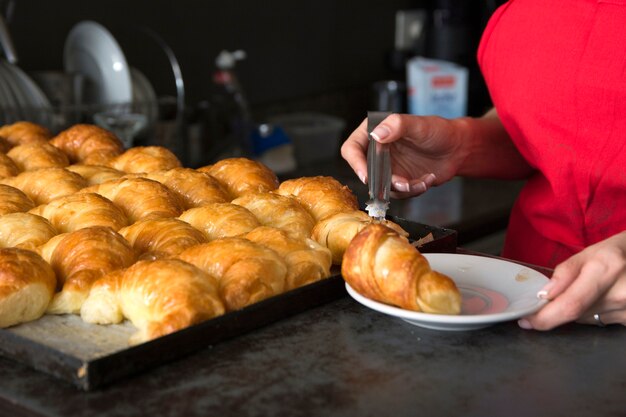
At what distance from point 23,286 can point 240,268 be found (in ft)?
0.87

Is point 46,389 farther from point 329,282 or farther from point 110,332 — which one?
point 329,282

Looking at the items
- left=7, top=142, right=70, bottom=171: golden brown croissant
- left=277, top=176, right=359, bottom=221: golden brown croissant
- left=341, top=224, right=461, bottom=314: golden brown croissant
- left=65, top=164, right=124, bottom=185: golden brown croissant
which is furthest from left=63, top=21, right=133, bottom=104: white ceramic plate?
left=341, top=224, right=461, bottom=314: golden brown croissant

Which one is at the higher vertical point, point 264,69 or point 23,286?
point 23,286

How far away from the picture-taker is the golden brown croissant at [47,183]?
1445 millimetres

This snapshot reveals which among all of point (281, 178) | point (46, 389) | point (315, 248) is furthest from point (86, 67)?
point (46, 389)

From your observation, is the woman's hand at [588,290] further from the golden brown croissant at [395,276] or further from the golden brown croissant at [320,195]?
the golden brown croissant at [320,195]

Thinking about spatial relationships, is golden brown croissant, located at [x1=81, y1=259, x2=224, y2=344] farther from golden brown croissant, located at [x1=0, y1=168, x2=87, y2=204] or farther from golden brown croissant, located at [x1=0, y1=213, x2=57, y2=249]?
golden brown croissant, located at [x1=0, y1=168, x2=87, y2=204]

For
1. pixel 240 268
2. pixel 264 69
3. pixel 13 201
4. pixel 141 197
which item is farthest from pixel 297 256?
pixel 264 69

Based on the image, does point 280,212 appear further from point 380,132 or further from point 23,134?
point 23,134

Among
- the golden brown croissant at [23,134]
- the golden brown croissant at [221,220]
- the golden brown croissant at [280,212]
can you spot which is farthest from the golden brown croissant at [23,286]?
the golden brown croissant at [23,134]

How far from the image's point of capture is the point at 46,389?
3.07ft

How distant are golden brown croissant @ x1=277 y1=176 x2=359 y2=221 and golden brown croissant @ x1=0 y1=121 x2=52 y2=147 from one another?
645 mm

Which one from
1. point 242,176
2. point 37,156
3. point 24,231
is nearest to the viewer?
point 24,231

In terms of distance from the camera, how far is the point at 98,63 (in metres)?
2.66
